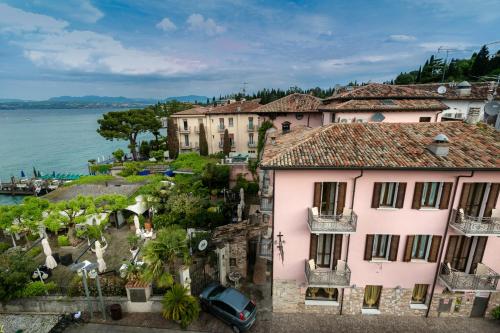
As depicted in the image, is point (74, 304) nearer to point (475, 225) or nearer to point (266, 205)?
point (266, 205)

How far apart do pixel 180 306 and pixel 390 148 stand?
13633 mm

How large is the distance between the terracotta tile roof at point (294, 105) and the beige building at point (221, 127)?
49.2ft

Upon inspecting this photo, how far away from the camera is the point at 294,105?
101ft

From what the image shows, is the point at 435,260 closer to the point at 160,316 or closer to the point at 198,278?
the point at 198,278

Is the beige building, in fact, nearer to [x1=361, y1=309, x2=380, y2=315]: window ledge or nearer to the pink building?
the pink building

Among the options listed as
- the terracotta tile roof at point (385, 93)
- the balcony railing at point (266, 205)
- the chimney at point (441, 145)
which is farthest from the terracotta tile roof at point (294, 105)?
the chimney at point (441, 145)

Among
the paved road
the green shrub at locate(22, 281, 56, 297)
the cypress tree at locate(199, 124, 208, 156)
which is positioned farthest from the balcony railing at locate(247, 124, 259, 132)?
the green shrub at locate(22, 281, 56, 297)

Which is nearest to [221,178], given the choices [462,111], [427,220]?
[427,220]

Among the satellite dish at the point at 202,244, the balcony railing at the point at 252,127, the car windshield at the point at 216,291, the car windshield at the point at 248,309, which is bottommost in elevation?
the car windshield at the point at 248,309

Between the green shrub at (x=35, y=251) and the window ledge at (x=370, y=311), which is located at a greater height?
the green shrub at (x=35, y=251)

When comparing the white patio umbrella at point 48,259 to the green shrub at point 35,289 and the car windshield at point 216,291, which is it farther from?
the car windshield at point 216,291

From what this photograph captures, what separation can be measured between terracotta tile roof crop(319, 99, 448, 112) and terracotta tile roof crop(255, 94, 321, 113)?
20.4ft

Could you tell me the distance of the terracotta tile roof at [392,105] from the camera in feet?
70.1

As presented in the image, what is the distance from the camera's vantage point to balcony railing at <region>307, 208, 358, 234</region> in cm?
1206
